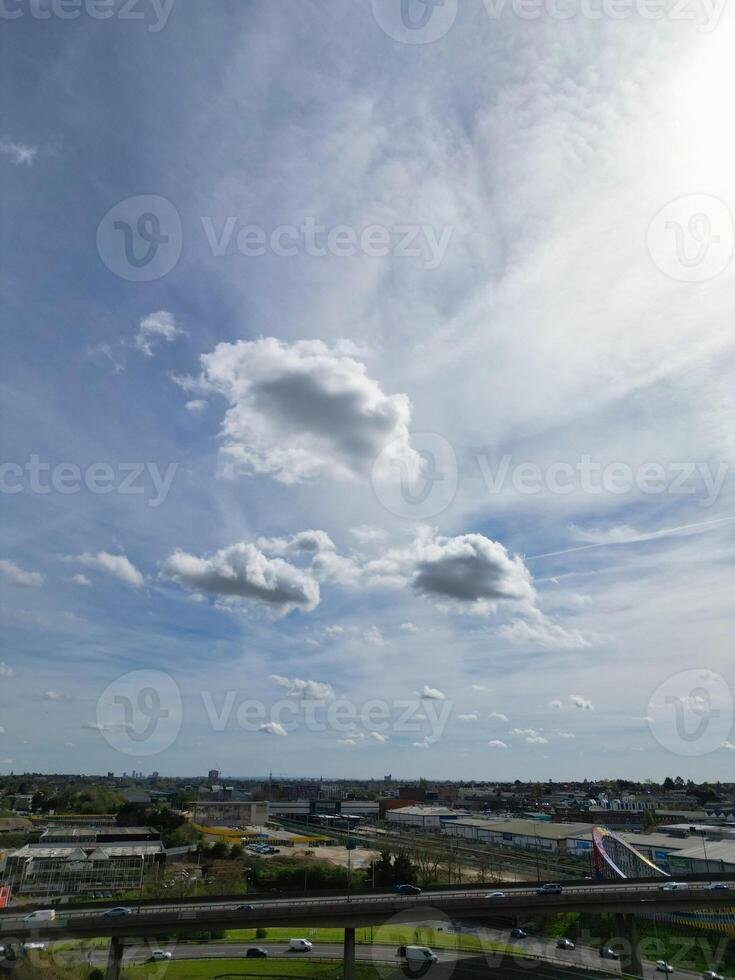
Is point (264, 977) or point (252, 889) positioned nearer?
point (264, 977)

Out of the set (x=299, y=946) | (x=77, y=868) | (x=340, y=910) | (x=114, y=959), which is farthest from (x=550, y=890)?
(x=77, y=868)

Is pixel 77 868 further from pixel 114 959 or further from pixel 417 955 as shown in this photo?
pixel 417 955

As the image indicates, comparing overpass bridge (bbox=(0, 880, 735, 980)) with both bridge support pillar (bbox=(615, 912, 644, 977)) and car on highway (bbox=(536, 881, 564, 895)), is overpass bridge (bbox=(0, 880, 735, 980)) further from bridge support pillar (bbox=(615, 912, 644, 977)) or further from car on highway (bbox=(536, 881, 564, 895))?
car on highway (bbox=(536, 881, 564, 895))

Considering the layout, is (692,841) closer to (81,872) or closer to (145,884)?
(145,884)

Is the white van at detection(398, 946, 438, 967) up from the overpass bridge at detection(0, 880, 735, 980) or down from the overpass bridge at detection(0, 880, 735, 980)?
down

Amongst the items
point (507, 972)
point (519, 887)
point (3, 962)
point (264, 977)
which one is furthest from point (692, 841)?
point (3, 962)

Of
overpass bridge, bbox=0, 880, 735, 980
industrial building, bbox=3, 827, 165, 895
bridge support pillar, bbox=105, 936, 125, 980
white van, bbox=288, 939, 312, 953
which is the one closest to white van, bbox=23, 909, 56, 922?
overpass bridge, bbox=0, 880, 735, 980
